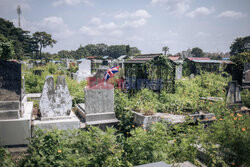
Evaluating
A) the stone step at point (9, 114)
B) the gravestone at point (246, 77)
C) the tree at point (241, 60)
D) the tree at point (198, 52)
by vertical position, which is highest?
the tree at point (198, 52)

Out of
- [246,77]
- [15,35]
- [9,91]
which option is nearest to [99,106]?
[9,91]

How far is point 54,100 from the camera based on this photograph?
4.32 metres

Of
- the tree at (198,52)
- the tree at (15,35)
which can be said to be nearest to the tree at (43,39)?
the tree at (15,35)

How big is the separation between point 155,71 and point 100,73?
10.2 feet

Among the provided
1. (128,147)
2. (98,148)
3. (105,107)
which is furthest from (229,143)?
(105,107)

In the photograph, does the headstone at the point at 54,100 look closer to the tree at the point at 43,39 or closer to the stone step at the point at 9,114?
the stone step at the point at 9,114

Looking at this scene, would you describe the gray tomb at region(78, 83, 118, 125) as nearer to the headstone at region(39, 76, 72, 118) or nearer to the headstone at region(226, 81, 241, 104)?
the headstone at region(39, 76, 72, 118)

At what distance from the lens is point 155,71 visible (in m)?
8.15

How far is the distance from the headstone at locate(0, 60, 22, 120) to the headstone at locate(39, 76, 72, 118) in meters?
0.56

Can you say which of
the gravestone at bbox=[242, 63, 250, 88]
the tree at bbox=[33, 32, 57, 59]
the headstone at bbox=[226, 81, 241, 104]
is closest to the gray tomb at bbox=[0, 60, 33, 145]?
the headstone at bbox=[226, 81, 241, 104]

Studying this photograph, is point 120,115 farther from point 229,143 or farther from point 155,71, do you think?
point 155,71

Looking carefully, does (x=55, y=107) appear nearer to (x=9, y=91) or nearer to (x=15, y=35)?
(x=9, y=91)

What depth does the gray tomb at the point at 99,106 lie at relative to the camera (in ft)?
16.3

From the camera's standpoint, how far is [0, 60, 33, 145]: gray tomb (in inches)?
143
